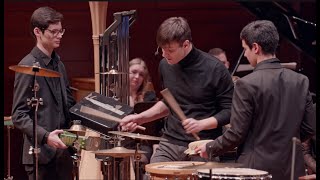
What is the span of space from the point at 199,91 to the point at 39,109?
3.79 ft

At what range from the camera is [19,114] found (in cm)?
516

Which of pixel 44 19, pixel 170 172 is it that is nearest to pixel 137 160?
pixel 170 172

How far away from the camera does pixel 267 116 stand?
14.5ft

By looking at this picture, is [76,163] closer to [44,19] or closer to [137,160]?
[137,160]

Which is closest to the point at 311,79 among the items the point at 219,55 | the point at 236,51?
the point at 236,51

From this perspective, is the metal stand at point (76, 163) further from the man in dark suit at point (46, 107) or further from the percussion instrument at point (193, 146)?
the percussion instrument at point (193, 146)

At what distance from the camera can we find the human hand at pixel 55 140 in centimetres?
507

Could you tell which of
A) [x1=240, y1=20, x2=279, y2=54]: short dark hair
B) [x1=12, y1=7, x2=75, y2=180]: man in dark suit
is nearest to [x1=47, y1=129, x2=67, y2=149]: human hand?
[x1=12, y1=7, x2=75, y2=180]: man in dark suit

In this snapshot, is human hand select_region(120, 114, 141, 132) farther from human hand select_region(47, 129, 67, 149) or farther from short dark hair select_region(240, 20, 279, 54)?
short dark hair select_region(240, 20, 279, 54)

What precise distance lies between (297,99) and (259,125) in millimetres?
296

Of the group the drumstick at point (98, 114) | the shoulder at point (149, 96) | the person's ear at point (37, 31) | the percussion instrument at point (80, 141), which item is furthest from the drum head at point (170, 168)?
the shoulder at point (149, 96)

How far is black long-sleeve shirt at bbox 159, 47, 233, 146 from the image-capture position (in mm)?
5000

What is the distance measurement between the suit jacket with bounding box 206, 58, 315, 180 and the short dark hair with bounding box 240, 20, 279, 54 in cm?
10

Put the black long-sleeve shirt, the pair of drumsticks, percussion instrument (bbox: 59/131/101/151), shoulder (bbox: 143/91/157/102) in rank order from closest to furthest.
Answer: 1. the pair of drumsticks
2. the black long-sleeve shirt
3. percussion instrument (bbox: 59/131/101/151)
4. shoulder (bbox: 143/91/157/102)
